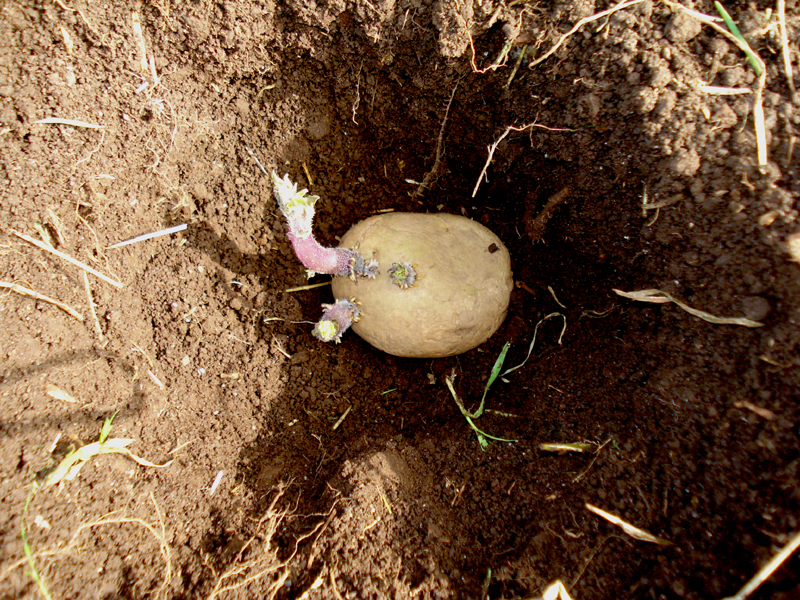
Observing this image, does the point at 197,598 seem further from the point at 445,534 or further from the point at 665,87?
the point at 665,87

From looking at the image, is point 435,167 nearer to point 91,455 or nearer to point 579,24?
point 579,24

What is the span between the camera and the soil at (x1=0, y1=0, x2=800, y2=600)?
1.36 metres

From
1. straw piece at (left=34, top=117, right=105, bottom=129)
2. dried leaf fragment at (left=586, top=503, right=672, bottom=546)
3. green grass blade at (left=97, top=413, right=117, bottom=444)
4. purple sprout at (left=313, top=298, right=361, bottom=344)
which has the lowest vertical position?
dried leaf fragment at (left=586, top=503, right=672, bottom=546)

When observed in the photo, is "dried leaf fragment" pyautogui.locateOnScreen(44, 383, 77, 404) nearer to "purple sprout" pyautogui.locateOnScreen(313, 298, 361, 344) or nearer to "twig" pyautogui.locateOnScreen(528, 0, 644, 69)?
"purple sprout" pyautogui.locateOnScreen(313, 298, 361, 344)

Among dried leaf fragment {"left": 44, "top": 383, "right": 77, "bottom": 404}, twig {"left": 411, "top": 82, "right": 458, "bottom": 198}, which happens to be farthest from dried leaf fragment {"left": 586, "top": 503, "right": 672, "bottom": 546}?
dried leaf fragment {"left": 44, "top": 383, "right": 77, "bottom": 404}

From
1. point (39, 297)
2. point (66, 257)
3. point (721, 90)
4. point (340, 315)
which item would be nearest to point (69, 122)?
point (66, 257)

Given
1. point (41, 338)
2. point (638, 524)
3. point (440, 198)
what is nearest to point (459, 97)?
point (440, 198)

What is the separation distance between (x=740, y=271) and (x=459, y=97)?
1.42 m

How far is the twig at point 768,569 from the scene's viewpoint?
1.12 meters

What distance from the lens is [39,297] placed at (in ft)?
5.41

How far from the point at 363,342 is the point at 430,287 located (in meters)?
0.59

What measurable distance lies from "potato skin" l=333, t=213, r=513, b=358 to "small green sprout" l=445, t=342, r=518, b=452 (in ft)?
0.49

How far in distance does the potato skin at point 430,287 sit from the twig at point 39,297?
1.15 m

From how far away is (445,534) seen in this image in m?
1.59
